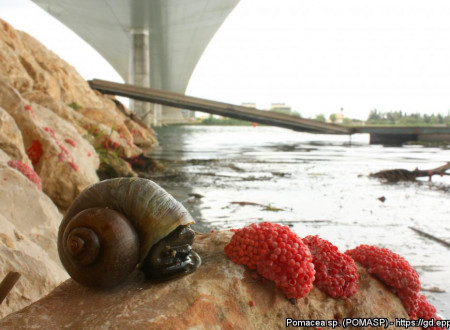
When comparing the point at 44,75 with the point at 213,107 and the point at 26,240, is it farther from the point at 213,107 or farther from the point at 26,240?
the point at 26,240

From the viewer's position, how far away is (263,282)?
8.19 ft

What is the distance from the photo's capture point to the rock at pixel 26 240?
309 cm

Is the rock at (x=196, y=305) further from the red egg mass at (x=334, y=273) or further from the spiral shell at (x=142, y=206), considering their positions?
the spiral shell at (x=142, y=206)

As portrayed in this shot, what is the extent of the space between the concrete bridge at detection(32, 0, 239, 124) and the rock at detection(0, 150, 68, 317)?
107 feet

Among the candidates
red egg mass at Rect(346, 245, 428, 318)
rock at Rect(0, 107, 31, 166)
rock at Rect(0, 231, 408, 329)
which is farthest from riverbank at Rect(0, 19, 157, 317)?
red egg mass at Rect(346, 245, 428, 318)

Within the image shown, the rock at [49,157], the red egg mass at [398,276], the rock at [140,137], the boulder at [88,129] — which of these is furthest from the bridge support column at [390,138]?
the red egg mass at [398,276]

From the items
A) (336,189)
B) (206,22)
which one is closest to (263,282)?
(336,189)

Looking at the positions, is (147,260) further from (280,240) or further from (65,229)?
(280,240)

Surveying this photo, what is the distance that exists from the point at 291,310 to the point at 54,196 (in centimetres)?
548

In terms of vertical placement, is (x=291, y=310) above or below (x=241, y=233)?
below

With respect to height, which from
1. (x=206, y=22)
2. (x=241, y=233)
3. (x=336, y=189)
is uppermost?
(x=206, y=22)

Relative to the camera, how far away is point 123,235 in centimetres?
231

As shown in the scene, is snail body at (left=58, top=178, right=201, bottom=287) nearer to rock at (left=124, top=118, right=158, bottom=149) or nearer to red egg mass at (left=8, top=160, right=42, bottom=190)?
red egg mass at (left=8, top=160, right=42, bottom=190)

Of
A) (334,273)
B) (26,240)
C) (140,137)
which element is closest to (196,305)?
(334,273)
